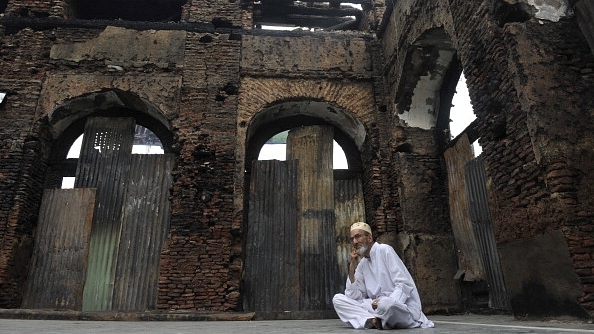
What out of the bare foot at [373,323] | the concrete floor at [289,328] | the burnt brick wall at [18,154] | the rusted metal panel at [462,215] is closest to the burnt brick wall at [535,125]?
the concrete floor at [289,328]

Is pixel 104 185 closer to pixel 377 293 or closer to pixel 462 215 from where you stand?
pixel 377 293

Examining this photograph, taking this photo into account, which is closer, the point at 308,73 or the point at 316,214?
the point at 316,214

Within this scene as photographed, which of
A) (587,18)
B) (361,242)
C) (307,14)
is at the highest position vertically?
(307,14)

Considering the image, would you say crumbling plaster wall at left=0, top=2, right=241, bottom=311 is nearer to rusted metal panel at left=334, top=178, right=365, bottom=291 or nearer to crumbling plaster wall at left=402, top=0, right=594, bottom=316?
rusted metal panel at left=334, top=178, right=365, bottom=291

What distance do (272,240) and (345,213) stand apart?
1.60m

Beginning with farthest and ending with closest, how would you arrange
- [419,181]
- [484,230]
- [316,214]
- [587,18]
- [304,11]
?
1. [304,11]
2. [316,214]
3. [419,181]
4. [484,230]
5. [587,18]

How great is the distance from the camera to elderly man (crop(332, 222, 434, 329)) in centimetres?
323

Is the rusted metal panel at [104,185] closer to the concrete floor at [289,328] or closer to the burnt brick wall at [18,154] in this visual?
the burnt brick wall at [18,154]

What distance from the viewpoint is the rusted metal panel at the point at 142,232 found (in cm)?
725

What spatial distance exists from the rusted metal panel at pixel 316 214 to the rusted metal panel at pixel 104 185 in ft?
11.3

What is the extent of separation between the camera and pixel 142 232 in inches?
301

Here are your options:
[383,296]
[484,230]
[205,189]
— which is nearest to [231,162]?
[205,189]

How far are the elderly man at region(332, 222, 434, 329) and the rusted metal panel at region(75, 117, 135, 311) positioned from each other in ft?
17.3

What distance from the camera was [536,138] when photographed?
163 inches
